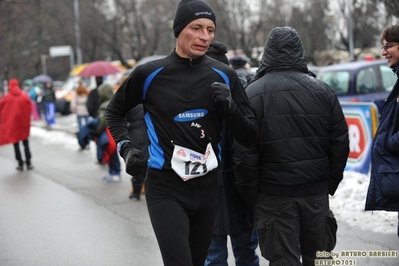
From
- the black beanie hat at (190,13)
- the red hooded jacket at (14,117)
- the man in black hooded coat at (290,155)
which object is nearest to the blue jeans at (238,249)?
the man in black hooded coat at (290,155)

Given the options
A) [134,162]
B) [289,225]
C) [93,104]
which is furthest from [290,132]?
[93,104]

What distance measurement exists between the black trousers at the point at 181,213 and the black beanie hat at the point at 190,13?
0.91 metres

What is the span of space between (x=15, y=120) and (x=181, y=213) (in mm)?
9567

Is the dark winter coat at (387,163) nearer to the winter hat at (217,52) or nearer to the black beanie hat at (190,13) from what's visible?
the winter hat at (217,52)

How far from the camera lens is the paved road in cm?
609

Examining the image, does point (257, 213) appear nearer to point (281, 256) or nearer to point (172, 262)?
point (281, 256)

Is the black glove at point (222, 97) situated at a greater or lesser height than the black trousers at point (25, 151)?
greater

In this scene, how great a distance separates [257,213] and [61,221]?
4.35 metres

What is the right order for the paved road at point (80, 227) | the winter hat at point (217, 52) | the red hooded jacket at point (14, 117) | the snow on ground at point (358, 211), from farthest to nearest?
1. the red hooded jacket at point (14, 117)
2. the snow on ground at point (358, 211)
3. the paved road at point (80, 227)
4. the winter hat at point (217, 52)

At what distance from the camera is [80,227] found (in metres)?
7.46

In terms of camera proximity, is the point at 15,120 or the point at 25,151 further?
the point at 25,151

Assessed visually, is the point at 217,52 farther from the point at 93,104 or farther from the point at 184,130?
the point at 93,104

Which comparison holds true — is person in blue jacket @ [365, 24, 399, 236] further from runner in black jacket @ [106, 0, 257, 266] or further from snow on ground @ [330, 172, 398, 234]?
snow on ground @ [330, 172, 398, 234]

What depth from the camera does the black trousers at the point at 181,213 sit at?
3.52 metres
